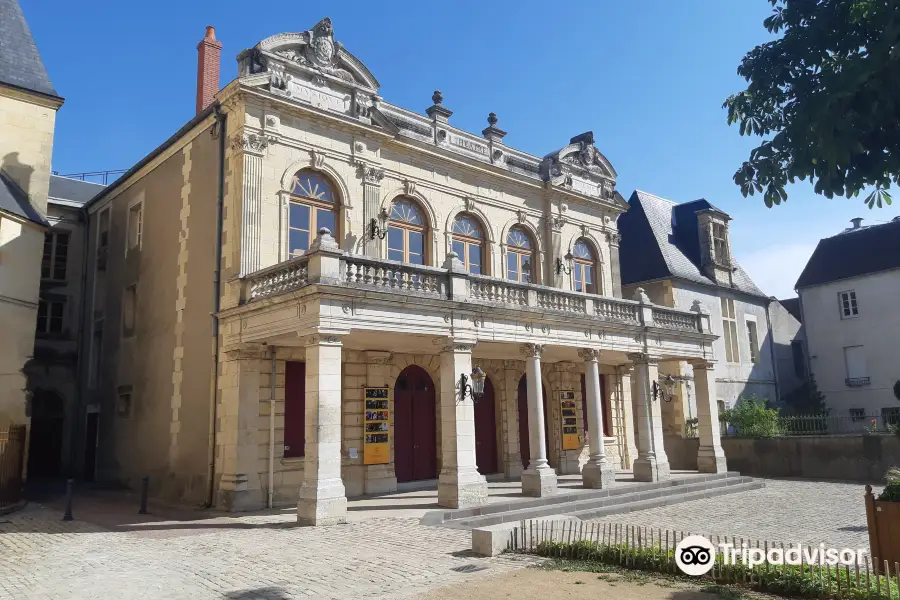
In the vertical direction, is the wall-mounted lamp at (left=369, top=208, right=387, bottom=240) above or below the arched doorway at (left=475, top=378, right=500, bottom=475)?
above

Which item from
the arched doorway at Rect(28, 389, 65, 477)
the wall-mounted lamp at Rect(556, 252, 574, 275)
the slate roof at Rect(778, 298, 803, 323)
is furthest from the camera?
the slate roof at Rect(778, 298, 803, 323)

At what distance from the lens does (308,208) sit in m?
16.3

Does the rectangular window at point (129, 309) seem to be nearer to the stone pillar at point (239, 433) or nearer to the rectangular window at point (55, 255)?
the rectangular window at point (55, 255)

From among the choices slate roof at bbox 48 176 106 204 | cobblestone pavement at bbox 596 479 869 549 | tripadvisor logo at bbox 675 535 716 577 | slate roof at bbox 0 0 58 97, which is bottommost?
cobblestone pavement at bbox 596 479 869 549

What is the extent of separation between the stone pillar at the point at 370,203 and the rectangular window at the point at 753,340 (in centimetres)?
1859

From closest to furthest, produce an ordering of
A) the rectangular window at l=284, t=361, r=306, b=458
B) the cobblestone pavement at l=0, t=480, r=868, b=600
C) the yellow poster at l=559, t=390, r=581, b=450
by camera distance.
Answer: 1. the cobblestone pavement at l=0, t=480, r=868, b=600
2. the rectangular window at l=284, t=361, r=306, b=458
3. the yellow poster at l=559, t=390, r=581, b=450

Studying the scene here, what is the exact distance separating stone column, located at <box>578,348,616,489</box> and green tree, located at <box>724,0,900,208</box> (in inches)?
471

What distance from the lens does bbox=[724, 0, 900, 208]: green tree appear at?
15.7 ft

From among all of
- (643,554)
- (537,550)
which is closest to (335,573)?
(537,550)

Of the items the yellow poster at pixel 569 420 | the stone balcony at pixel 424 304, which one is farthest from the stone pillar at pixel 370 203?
the yellow poster at pixel 569 420

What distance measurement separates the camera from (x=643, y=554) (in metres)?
8.26

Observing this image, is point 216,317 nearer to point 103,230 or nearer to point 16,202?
point 16,202

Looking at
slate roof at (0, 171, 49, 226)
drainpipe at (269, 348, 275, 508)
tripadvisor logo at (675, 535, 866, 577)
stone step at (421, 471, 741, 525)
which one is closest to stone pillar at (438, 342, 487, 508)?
stone step at (421, 471, 741, 525)

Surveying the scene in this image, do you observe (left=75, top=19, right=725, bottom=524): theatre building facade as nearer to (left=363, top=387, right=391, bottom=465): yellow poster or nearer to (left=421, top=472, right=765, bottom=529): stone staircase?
(left=363, top=387, right=391, bottom=465): yellow poster
